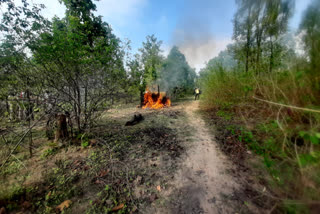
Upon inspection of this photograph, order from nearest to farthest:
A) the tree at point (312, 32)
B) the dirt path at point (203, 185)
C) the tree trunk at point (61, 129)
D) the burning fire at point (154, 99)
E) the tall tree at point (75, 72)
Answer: the tree at point (312, 32) → the dirt path at point (203, 185) → the tall tree at point (75, 72) → the tree trunk at point (61, 129) → the burning fire at point (154, 99)

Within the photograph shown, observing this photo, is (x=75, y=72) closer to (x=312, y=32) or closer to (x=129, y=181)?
(x=129, y=181)

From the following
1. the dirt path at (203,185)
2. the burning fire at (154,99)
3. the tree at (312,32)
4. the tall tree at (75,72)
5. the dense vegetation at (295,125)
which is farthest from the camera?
the burning fire at (154,99)

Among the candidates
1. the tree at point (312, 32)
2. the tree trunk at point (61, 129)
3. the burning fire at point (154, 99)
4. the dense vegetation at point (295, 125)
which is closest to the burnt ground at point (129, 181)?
the tree trunk at point (61, 129)

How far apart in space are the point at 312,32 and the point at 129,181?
3.60 metres

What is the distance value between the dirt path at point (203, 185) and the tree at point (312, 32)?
2064 mm

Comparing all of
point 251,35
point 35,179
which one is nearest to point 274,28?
point 251,35

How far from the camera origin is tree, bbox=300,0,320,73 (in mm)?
1225

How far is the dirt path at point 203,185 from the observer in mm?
1603

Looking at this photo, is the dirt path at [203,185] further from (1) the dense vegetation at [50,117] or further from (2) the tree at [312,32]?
(2) the tree at [312,32]

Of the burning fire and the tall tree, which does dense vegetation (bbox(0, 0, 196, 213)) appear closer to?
the tall tree

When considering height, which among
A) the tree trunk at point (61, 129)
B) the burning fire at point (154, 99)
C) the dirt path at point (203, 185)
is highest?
the burning fire at point (154, 99)

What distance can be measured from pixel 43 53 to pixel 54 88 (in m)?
0.95

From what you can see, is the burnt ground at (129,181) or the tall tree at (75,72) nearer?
the burnt ground at (129,181)

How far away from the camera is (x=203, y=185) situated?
1977mm
